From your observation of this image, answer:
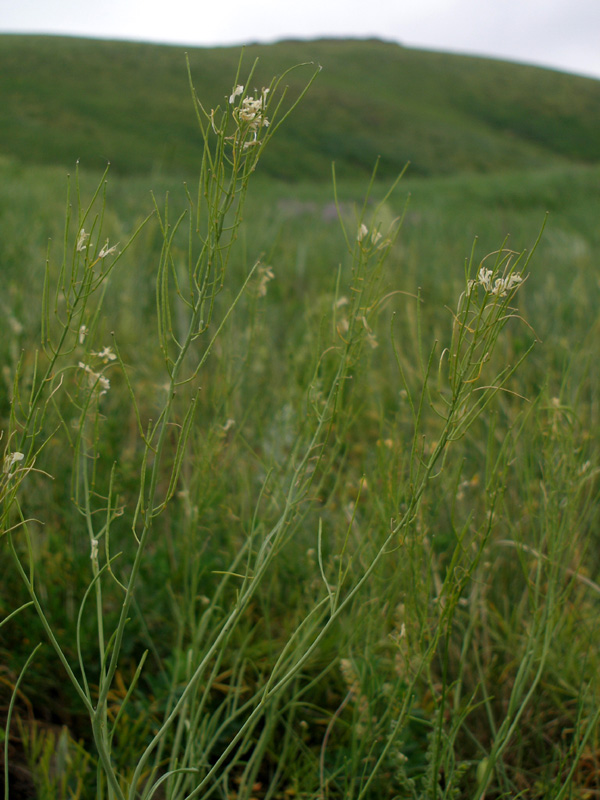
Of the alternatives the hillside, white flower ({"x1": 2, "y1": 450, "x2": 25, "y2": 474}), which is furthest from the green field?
the hillside

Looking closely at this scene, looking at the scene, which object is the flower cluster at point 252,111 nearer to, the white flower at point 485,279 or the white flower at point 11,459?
the white flower at point 485,279

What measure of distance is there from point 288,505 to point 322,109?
115 ft

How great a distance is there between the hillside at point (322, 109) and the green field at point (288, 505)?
10806 mm

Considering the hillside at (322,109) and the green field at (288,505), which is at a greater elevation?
the hillside at (322,109)

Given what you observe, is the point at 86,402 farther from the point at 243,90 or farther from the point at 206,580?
the point at 206,580

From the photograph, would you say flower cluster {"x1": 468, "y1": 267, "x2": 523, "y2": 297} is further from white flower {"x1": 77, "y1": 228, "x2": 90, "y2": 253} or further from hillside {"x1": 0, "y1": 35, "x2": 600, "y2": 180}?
hillside {"x1": 0, "y1": 35, "x2": 600, "y2": 180}

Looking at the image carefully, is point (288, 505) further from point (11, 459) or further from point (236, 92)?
point (236, 92)

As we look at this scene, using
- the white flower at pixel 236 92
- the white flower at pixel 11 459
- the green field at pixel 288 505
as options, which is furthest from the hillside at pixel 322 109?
the white flower at pixel 11 459

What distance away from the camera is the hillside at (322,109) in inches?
875

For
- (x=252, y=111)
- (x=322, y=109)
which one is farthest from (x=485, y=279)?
(x=322, y=109)

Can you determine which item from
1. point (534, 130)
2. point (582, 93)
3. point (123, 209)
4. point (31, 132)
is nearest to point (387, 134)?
point (534, 130)

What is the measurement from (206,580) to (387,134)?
108 feet

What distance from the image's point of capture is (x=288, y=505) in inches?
36.0

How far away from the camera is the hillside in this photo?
22233mm
